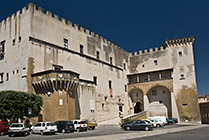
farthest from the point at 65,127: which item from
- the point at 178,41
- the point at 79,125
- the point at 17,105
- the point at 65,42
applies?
the point at 178,41

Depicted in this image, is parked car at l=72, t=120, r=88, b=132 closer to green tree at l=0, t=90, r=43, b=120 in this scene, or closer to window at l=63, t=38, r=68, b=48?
green tree at l=0, t=90, r=43, b=120

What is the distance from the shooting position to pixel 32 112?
22.4 meters

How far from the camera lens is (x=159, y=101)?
4312cm

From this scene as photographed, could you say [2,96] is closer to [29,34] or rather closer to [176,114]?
[29,34]

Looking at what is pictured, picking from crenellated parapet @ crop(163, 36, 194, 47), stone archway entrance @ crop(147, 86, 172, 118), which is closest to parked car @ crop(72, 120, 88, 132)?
stone archway entrance @ crop(147, 86, 172, 118)

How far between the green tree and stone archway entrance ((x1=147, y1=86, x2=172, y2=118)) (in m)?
25.7

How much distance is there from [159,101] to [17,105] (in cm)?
2866

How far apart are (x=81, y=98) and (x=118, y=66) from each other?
15.4 meters

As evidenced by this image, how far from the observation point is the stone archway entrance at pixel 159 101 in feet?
138

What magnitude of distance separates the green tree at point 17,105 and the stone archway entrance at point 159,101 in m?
25.7

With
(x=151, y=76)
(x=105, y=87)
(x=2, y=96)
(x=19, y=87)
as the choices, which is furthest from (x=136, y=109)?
(x=2, y=96)

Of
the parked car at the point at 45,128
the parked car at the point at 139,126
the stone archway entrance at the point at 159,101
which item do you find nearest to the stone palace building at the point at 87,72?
the stone archway entrance at the point at 159,101

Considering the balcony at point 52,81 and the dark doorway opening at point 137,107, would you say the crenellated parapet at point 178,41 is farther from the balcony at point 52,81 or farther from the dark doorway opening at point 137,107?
the balcony at point 52,81

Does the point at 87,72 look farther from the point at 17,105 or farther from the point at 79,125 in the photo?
the point at 17,105
